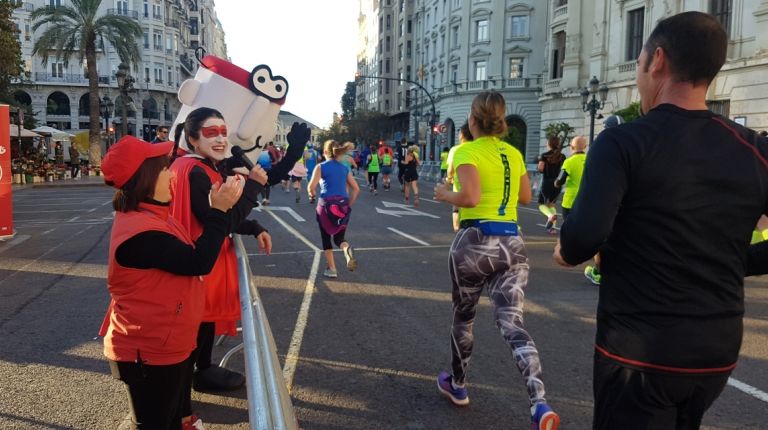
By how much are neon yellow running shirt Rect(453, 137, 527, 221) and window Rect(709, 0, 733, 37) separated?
84.4ft

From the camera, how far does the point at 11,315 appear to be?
616 centimetres

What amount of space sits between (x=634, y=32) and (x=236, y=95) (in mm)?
30405

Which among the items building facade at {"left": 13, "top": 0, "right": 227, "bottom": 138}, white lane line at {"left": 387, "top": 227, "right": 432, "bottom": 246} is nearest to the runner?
white lane line at {"left": 387, "top": 227, "right": 432, "bottom": 246}

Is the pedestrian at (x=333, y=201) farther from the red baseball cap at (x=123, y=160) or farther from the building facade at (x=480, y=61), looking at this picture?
the building facade at (x=480, y=61)

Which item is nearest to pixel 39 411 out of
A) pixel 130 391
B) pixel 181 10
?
pixel 130 391

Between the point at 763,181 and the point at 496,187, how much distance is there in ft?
6.26

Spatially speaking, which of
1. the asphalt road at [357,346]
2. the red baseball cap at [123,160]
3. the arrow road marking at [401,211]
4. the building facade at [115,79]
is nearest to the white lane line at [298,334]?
→ the asphalt road at [357,346]

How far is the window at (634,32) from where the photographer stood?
30.0 metres

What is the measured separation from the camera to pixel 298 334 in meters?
5.41

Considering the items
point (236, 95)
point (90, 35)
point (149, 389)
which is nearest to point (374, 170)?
point (236, 95)

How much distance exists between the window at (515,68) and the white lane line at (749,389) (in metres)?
49.8

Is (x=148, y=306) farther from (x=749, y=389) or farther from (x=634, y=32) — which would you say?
(x=634, y=32)

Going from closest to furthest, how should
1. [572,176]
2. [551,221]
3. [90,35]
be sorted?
[572,176] → [551,221] → [90,35]

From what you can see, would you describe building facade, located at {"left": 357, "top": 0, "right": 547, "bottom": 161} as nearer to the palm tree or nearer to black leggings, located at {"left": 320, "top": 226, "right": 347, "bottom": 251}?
the palm tree
